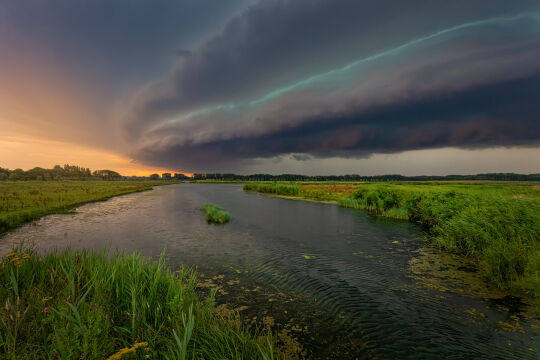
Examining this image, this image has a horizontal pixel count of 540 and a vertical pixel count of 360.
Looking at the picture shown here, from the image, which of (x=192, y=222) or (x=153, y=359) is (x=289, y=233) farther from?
(x=153, y=359)

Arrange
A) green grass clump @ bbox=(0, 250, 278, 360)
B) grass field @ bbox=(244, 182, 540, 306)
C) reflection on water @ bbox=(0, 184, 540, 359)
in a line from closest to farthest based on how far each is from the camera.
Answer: green grass clump @ bbox=(0, 250, 278, 360) → reflection on water @ bbox=(0, 184, 540, 359) → grass field @ bbox=(244, 182, 540, 306)

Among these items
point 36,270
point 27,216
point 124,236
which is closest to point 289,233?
point 124,236

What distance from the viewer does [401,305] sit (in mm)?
7996

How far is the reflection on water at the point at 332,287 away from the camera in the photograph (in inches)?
238

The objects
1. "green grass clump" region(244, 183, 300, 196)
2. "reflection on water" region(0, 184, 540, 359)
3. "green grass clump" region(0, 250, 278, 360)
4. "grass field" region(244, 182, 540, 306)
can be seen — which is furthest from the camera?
"green grass clump" region(244, 183, 300, 196)

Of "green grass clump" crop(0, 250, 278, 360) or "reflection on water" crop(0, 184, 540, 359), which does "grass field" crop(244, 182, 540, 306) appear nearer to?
"reflection on water" crop(0, 184, 540, 359)

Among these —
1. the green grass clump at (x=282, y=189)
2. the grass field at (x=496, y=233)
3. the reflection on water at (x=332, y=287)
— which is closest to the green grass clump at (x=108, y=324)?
the reflection on water at (x=332, y=287)

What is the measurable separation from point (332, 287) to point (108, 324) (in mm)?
8012

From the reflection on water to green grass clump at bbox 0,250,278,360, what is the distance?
2.20 meters

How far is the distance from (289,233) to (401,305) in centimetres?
1213

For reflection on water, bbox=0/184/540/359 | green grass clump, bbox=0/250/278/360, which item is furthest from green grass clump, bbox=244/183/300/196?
green grass clump, bbox=0/250/278/360

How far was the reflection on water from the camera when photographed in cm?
605

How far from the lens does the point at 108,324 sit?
13.7 ft

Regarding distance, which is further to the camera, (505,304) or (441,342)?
(505,304)
